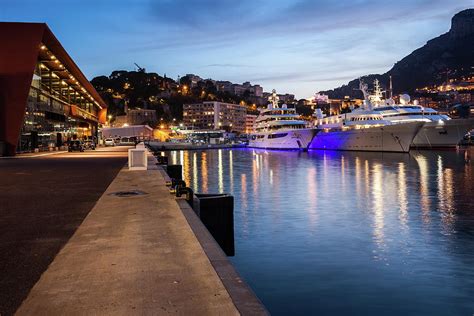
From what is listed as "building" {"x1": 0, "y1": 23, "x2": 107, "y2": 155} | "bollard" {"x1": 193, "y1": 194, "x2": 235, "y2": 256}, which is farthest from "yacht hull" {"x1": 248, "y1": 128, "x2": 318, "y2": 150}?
"bollard" {"x1": 193, "y1": 194, "x2": 235, "y2": 256}

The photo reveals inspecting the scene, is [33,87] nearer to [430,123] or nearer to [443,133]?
[430,123]

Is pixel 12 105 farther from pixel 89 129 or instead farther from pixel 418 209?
pixel 89 129

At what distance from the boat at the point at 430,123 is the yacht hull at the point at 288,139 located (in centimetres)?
1938

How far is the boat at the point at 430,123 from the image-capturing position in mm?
86125

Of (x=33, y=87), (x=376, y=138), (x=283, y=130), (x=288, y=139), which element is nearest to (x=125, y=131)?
(x=283, y=130)

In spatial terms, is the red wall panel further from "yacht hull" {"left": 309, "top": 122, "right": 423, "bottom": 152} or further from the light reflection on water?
"yacht hull" {"left": 309, "top": 122, "right": 423, "bottom": 152}

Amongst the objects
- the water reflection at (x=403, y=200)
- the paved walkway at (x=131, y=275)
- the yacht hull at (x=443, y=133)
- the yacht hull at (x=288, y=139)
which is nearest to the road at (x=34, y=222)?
the paved walkway at (x=131, y=275)

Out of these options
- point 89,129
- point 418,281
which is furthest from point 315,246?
point 89,129

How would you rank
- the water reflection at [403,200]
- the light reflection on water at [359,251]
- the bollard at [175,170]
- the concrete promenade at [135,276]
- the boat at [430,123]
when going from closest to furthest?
the concrete promenade at [135,276] < the light reflection on water at [359,251] < the water reflection at [403,200] < the bollard at [175,170] < the boat at [430,123]

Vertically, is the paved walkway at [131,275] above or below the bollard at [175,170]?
below

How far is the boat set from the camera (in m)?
86.1

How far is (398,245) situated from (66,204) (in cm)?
1029

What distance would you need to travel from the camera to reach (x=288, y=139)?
4550 inches

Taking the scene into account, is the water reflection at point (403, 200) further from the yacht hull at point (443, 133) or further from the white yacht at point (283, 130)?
the white yacht at point (283, 130)
